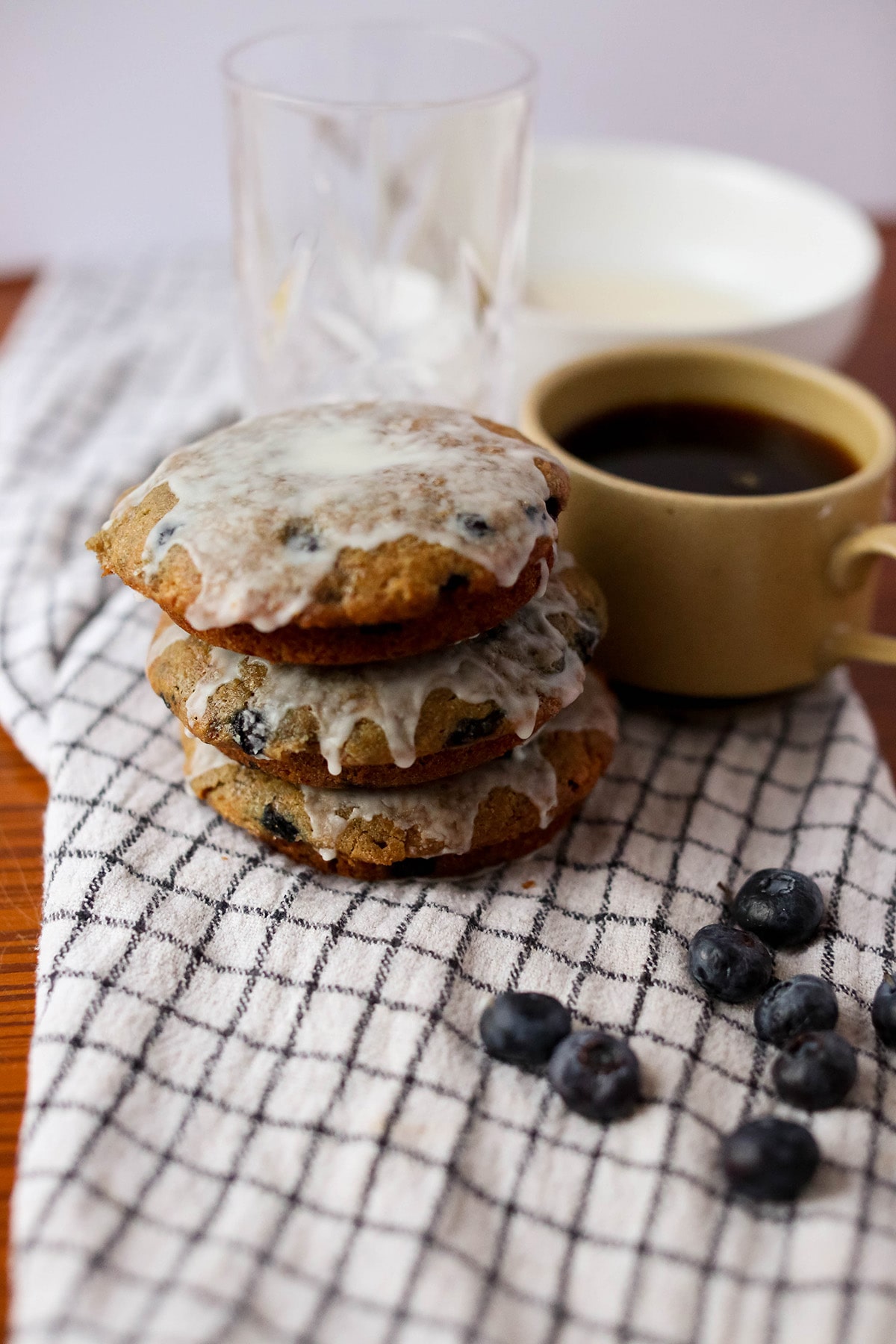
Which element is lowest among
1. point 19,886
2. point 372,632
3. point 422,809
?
point 19,886

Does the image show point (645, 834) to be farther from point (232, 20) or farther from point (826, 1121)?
point (232, 20)

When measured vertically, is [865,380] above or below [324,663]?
below

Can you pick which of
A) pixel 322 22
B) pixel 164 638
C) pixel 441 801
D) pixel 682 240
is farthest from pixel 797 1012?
pixel 322 22

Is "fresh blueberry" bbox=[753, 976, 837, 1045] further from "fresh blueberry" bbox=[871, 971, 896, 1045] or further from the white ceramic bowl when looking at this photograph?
the white ceramic bowl

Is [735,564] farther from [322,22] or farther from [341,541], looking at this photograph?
[322,22]

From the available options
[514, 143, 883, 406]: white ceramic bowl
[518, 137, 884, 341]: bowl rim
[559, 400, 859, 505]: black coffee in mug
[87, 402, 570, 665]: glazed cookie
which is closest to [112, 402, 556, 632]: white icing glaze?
[87, 402, 570, 665]: glazed cookie

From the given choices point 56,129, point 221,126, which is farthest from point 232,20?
Answer: point 56,129
